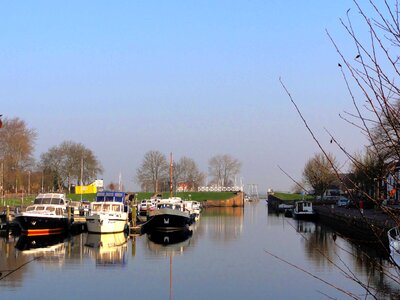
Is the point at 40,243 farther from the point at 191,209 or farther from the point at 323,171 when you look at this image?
the point at 323,171

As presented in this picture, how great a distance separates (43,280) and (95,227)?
20.1 m

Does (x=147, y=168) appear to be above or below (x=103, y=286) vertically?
above

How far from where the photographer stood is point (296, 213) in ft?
230

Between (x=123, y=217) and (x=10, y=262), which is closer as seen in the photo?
(x=10, y=262)

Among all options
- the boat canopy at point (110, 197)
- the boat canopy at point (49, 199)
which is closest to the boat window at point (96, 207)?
the boat canopy at point (110, 197)

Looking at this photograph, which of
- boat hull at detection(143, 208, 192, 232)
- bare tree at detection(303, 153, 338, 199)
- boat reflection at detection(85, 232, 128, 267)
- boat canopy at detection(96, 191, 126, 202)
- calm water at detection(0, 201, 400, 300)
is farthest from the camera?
boat canopy at detection(96, 191, 126, 202)

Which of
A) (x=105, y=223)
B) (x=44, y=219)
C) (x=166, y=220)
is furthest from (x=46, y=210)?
(x=166, y=220)

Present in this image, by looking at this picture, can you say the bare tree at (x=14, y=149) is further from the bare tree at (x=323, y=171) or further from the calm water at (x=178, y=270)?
the bare tree at (x=323, y=171)

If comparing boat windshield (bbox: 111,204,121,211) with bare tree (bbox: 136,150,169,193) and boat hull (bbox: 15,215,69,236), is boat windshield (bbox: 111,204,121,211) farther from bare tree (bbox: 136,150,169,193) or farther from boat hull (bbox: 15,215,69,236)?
bare tree (bbox: 136,150,169,193)

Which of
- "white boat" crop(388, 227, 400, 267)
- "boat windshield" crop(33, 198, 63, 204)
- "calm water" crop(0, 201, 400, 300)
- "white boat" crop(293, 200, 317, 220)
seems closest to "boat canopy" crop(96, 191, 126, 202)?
"boat windshield" crop(33, 198, 63, 204)

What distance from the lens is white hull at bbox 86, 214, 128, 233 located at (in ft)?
147

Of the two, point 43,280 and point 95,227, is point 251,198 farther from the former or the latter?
point 43,280

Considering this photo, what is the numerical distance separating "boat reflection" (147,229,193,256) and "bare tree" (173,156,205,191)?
6977 cm

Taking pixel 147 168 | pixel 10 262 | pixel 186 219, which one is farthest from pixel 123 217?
pixel 147 168
